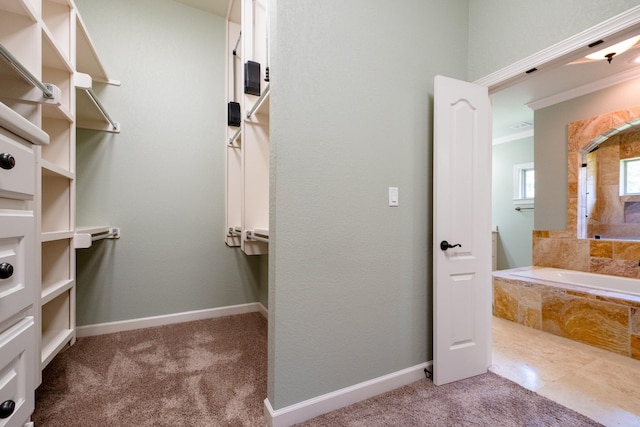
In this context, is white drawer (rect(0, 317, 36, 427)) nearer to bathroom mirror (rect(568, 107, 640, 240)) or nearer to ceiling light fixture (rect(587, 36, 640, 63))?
ceiling light fixture (rect(587, 36, 640, 63))

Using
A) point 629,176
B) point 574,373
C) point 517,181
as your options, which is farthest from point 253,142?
point 517,181

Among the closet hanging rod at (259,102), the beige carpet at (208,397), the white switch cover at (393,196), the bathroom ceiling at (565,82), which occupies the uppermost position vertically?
the bathroom ceiling at (565,82)

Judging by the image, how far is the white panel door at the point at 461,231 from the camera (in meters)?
1.74

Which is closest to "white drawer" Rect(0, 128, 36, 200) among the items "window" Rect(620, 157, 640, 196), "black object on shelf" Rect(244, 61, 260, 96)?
"black object on shelf" Rect(244, 61, 260, 96)

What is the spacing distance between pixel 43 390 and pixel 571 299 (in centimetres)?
391

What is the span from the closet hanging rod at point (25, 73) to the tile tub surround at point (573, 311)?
3.78 m

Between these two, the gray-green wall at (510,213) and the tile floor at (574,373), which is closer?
the tile floor at (574,373)

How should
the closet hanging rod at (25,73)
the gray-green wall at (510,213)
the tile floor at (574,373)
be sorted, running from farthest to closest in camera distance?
the gray-green wall at (510,213) < the tile floor at (574,373) < the closet hanging rod at (25,73)

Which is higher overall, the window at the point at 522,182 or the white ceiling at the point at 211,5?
the white ceiling at the point at 211,5

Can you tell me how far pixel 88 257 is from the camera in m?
2.36

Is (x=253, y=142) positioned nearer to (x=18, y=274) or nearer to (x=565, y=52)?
(x=18, y=274)

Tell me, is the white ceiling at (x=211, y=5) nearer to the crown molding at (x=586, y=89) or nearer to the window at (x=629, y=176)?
the crown molding at (x=586, y=89)

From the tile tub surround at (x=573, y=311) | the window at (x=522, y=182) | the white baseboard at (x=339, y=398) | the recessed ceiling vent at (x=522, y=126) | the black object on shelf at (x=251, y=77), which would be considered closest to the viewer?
the white baseboard at (x=339, y=398)

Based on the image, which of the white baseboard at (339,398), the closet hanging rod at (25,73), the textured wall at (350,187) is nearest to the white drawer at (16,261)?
the closet hanging rod at (25,73)
